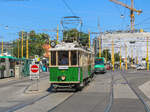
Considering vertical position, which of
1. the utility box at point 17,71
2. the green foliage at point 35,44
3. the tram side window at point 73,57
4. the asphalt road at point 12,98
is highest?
the green foliage at point 35,44

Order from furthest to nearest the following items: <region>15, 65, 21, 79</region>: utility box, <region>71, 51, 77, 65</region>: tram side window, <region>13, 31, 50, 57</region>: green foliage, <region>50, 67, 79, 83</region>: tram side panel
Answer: <region>13, 31, 50, 57</region>: green foliage < <region>15, 65, 21, 79</region>: utility box < <region>71, 51, 77, 65</region>: tram side window < <region>50, 67, 79, 83</region>: tram side panel

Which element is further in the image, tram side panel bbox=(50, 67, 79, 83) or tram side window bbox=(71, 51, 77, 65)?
tram side window bbox=(71, 51, 77, 65)

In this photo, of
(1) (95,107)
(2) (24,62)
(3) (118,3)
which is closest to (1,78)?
(2) (24,62)

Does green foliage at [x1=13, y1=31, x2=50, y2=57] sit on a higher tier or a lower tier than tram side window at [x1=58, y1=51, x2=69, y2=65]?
higher

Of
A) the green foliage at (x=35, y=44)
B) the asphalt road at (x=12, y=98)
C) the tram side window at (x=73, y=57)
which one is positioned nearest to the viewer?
the asphalt road at (x=12, y=98)

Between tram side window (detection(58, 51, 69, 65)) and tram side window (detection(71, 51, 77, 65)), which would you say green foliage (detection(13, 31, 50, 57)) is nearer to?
tram side window (detection(58, 51, 69, 65))

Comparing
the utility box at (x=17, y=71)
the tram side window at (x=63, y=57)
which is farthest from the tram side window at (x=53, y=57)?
the utility box at (x=17, y=71)

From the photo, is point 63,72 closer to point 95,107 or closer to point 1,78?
point 95,107

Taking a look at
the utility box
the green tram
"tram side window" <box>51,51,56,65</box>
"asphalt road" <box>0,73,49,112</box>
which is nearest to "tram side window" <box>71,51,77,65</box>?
the green tram

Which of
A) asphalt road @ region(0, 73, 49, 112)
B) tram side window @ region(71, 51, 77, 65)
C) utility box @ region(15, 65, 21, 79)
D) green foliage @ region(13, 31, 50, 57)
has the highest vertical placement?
green foliage @ region(13, 31, 50, 57)

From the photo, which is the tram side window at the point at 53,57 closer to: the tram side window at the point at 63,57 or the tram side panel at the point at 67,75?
the tram side window at the point at 63,57

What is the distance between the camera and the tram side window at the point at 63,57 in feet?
56.6

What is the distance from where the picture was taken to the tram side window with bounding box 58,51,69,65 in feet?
56.6

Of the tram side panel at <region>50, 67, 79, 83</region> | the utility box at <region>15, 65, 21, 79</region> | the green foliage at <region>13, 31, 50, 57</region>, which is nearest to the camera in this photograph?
the tram side panel at <region>50, 67, 79, 83</region>
